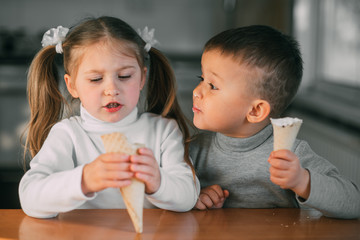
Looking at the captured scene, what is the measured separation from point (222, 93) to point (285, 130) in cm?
29

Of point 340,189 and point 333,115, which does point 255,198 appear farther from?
point 333,115

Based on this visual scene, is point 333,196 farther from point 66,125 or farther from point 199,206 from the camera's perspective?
point 66,125

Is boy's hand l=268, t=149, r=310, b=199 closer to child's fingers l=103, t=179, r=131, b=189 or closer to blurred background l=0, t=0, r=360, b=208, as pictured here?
child's fingers l=103, t=179, r=131, b=189

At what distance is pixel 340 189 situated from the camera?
3.46ft

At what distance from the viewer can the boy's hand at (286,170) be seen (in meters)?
0.92

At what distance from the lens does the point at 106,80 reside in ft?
3.38

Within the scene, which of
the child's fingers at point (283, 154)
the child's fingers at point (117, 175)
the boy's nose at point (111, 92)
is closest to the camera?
the child's fingers at point (117, 175)

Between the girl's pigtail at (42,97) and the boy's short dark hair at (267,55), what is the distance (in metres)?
0.40

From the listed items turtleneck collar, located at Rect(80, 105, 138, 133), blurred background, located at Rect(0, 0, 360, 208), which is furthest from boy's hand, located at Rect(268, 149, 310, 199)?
blurred background, located at Rect(0, 0, 360, 208)

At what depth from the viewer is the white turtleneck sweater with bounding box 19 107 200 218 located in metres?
0.91

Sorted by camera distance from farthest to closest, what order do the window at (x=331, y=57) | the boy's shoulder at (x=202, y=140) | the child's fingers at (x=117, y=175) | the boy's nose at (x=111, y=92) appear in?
the window at (x=331, y=57) → the boy's shoulder at (x=202, y=140) → the boy's nose at (x=111, y=92) → the child's fingers at (x=117, y=175)

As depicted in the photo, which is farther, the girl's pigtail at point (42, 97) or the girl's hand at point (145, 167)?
the girl's pigtail at point (42, 97)

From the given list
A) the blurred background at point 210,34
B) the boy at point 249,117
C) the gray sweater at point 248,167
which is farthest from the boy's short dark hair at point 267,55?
the blurred background at point 210,34

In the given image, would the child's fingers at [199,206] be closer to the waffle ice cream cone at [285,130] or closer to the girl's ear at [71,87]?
the waffle ice cream cone at [285,130]
